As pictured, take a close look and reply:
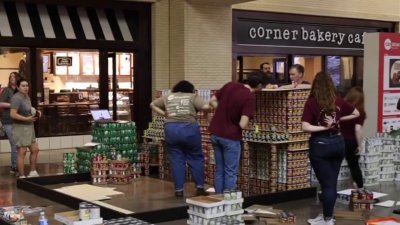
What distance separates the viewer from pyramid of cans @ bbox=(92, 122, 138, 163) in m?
10.1

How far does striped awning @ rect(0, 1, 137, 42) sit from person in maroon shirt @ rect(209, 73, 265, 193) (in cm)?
705

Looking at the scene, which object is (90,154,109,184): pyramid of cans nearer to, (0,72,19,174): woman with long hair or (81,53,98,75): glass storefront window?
(0,72,19,174): woman with long hair

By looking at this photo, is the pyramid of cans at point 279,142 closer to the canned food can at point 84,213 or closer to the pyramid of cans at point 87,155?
the pyramid of cans at point 87,155

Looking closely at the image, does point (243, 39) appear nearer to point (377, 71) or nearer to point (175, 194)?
point (377, 71)

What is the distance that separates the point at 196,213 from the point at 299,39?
11.4 meters

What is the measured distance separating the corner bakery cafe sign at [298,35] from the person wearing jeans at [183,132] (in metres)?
7.56

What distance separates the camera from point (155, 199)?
26.7 feet

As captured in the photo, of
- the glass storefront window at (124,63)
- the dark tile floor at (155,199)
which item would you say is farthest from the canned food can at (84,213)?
the glass storefront window at (124,63)

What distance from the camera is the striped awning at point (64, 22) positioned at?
12883 mm

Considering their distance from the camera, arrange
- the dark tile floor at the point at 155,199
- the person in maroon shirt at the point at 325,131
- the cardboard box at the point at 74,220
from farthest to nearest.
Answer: the dark tile floor at the point at 155,199 < the person in maroon shirt at the point at 325,131 < the cardboard box at the point at 74,220

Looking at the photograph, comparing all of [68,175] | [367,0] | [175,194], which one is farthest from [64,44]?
[367,0]

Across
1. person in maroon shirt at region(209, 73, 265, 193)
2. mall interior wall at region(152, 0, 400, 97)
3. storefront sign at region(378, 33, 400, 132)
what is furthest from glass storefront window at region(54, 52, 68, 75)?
person in maroon shirt at region(209, 73, 265, 193)

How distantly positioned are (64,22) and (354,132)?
7.96 m

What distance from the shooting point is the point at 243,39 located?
15492 mm
